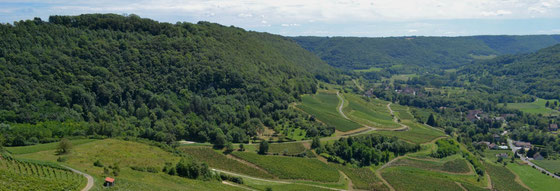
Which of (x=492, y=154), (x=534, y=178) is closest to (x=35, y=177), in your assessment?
(x=534, y=178)

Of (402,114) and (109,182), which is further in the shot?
(402,114)

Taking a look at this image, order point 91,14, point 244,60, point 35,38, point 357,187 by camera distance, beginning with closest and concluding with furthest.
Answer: point 357,187, point 35,38, point 91,14, point 244,60

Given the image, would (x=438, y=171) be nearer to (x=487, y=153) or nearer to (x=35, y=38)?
(x=487, y=153)

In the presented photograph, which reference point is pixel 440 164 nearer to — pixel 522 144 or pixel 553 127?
pixel 522 144

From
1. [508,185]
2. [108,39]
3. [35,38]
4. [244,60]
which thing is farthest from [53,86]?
[508,185]

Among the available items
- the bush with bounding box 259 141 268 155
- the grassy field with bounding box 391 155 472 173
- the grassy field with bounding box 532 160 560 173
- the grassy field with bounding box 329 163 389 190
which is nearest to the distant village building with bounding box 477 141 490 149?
the grassy field with bounding box 532 160 560 173
